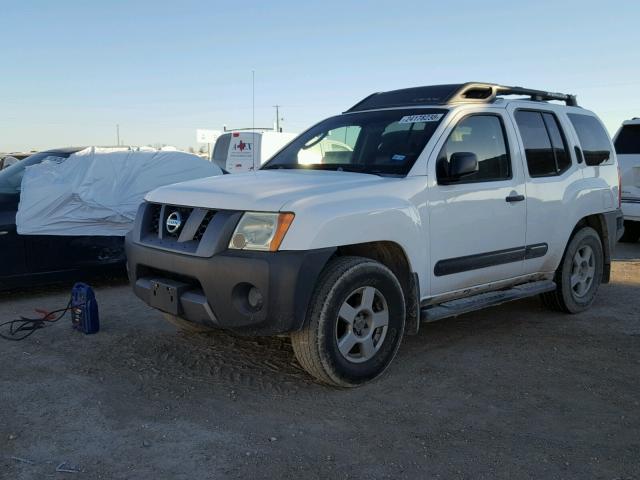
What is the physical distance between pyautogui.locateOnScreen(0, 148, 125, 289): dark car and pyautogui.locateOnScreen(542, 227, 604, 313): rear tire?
4.35 m

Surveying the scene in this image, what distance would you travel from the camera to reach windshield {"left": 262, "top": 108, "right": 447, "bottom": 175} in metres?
4.44

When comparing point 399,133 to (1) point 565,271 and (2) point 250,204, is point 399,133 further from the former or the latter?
(1) point 565,271

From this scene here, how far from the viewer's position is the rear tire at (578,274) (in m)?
5.65

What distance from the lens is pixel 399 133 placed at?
465cm

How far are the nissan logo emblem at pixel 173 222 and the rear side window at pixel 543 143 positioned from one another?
111 inches

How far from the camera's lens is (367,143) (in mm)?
4734

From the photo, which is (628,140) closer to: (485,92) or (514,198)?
(485,92)

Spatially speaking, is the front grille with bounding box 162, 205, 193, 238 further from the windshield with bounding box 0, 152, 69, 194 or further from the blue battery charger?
the windshield with bounding box 0, 152, 69, 194

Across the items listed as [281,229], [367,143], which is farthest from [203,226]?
A: [367,143]

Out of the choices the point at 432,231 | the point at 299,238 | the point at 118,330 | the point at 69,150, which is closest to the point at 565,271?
the point at 432,231

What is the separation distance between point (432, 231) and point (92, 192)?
12.9ft

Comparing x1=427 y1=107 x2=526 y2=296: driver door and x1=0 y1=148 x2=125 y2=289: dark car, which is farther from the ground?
x1=427 y1=107 x2=526 y2=296: driver door

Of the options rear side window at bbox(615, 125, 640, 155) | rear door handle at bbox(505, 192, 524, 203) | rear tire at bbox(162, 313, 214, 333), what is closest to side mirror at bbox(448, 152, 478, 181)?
rear door handle at bbox(505, 192, 524, 203)

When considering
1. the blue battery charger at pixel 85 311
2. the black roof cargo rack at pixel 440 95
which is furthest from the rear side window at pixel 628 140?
the blue battery charger at pixel 85 311
